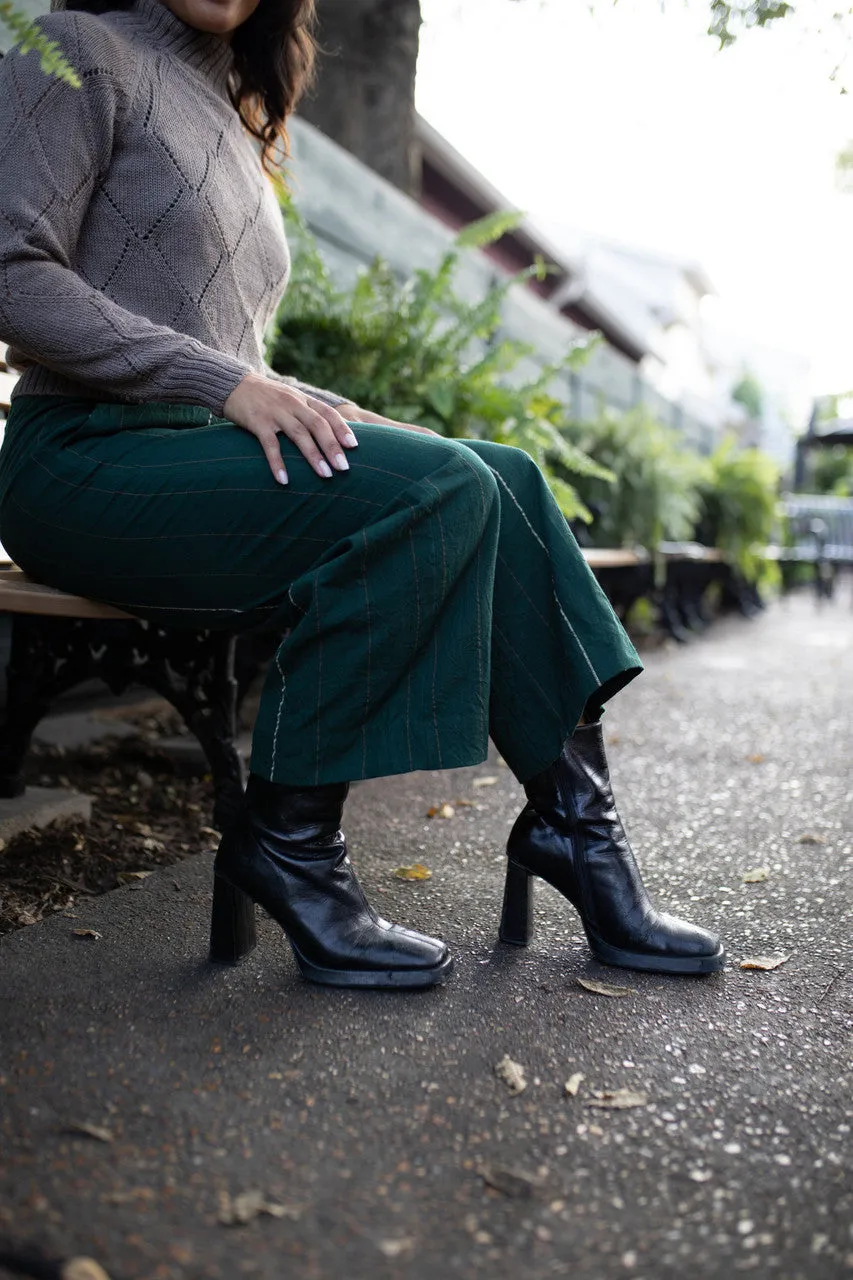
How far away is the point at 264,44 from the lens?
2207mm

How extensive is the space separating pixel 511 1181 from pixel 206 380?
3.76 feet

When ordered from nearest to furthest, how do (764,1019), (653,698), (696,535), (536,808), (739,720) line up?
(764,1019) < (536,808) < (739,720) < (653,698) < (696,535)

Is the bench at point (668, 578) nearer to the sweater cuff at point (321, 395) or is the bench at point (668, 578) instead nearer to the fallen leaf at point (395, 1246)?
the sweater cuff at point (321, 395)

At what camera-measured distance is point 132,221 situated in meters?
1.76

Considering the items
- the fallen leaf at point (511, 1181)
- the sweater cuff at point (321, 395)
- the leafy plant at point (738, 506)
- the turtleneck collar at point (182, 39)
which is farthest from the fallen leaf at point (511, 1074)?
the leafy plant at point (738, 506)

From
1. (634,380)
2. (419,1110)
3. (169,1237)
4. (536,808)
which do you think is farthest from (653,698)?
(634,380)

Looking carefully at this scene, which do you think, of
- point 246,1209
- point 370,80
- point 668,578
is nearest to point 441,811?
point 246,1209

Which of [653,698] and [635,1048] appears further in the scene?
[653,698]

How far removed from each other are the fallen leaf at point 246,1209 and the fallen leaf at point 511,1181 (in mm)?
206

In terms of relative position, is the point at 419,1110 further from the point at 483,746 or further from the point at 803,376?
the point at 803,376

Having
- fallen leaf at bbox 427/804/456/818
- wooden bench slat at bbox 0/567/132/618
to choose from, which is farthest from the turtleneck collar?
fallen leaf at bbox 427/804/456/818

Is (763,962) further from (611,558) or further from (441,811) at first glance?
(611,558)

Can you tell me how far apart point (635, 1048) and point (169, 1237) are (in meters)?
0.67

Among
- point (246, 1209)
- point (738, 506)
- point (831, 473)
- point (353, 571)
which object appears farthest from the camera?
point (831, 473)
